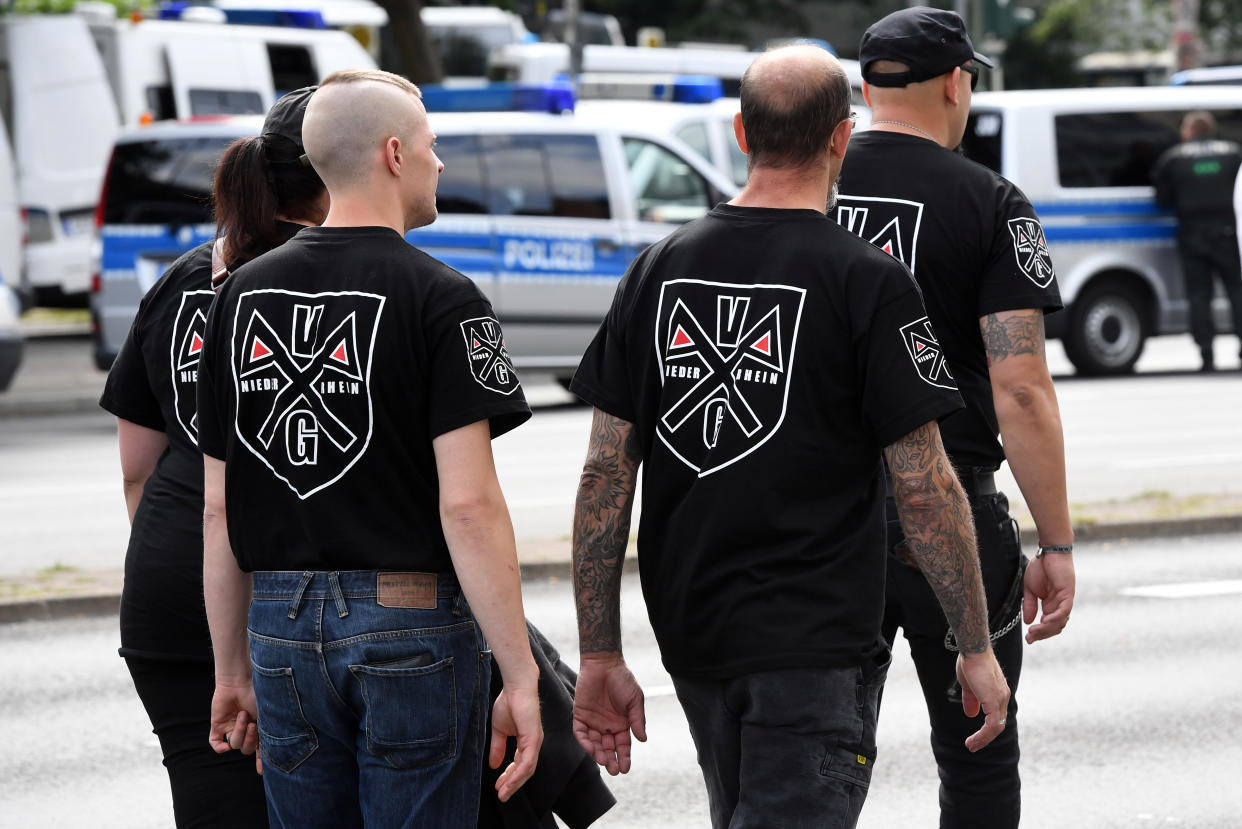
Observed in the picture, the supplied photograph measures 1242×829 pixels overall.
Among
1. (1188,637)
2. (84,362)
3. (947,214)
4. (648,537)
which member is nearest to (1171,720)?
(1188,637)

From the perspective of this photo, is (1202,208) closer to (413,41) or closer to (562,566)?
(562,566)

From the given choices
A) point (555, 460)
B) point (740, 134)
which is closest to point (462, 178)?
point (555, 460)

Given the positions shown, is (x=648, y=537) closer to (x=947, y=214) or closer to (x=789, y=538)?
(x=789, y=538)

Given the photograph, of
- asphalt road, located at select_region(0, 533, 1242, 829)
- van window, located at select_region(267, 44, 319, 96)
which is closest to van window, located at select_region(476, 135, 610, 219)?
asphalt road, located at select_region(0, 533, 1242, 829)

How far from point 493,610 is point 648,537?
394 mm

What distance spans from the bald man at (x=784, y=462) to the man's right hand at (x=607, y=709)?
11 cm

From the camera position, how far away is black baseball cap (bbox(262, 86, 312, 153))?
10.6 feet

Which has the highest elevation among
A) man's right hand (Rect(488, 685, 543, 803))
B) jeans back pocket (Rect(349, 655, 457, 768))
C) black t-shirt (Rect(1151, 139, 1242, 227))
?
jeans back pocket (Rect(349, 655, 457, 768))

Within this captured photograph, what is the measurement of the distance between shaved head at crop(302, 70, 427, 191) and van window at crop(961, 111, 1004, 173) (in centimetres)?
1266

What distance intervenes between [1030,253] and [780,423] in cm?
88

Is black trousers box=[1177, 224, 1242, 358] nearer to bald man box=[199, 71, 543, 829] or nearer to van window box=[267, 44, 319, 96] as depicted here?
van window box=[267, 44, 319, 96]

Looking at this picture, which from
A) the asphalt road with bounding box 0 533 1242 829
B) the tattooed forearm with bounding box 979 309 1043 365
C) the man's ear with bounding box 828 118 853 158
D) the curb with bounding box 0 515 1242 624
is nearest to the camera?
the man's ear with bounding box 828 118 853 158

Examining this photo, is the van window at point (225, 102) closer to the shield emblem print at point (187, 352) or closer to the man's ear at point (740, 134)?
the shield emblem print at point (187, 352)

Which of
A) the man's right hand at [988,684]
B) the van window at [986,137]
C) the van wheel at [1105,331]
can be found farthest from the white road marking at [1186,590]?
the van window at [986,137]
